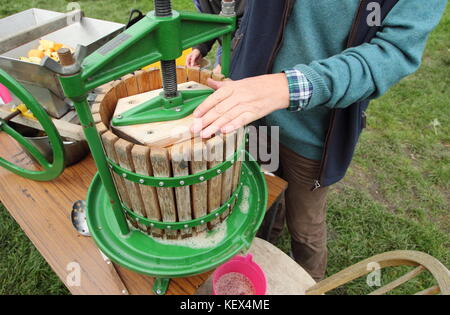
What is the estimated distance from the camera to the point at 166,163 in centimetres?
99

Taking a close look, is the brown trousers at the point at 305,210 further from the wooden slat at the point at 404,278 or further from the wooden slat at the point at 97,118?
the wooden slat at the point at 97,118

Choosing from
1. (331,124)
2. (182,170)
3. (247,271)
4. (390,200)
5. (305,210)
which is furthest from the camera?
(390,200)

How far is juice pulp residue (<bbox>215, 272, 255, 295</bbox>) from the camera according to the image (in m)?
1.57

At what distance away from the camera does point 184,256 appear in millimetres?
1183

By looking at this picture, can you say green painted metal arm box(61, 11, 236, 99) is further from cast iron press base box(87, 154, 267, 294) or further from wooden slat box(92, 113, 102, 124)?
cast iron press base box(87, 154, 267, 294)

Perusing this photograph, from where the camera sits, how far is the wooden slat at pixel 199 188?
993mm

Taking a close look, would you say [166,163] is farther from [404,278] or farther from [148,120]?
[404,278]

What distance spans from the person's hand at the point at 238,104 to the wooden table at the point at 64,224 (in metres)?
0.69

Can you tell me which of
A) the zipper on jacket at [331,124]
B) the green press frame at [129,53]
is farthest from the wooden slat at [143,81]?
the zipper on jacket at [331,124]

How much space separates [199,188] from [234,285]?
2.42ft

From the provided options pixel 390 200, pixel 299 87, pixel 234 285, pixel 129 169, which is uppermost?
pixel 299 87

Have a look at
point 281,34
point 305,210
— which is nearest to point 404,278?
point 305,210
